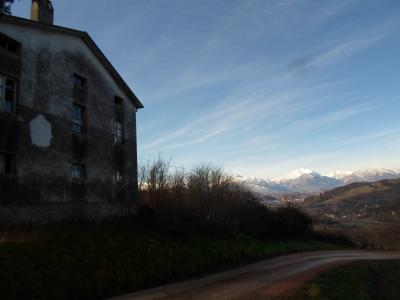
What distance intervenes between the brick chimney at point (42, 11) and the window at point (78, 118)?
5.42 metres

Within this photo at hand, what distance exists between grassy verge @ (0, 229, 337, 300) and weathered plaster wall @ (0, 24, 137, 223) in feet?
10.3

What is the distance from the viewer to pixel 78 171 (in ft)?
71.3

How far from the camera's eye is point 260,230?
119ft

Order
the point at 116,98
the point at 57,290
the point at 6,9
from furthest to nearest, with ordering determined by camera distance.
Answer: the point at 116,98 < the point at 57,290 < the point at 6,9

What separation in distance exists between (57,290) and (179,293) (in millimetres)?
4134

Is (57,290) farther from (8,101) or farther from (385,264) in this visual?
(385,264)

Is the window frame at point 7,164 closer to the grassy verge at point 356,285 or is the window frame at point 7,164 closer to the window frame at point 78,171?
the window frame at point 78,171

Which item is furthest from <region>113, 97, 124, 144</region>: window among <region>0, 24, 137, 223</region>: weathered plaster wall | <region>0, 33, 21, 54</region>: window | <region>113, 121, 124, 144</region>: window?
<region>0, 33, 21, 54</region>: window

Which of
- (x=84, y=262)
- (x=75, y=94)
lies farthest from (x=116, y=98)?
(x=84, y=262)

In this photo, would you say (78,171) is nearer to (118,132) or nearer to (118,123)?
(118,132)

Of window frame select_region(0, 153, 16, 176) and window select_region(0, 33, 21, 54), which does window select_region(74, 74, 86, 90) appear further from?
window frame select_region(0, 153, 16, 176)

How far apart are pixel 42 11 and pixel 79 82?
4.69 meters

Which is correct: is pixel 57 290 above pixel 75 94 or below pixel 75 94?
below

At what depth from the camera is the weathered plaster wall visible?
58.1 feet
